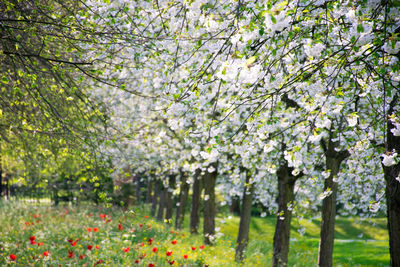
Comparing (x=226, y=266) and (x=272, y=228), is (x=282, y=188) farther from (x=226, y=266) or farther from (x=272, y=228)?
(x=272, y=228)

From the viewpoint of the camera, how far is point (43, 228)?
1031 centimetres

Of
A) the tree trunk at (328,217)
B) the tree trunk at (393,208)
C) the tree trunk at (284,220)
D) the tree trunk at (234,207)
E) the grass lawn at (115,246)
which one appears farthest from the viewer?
the tree trunk at (234,207)

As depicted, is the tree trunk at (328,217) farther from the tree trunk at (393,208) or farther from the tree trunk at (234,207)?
the tree trunk at (234,207)

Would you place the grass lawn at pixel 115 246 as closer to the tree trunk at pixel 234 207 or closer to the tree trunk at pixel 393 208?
the tree trunk at pixel 393 208

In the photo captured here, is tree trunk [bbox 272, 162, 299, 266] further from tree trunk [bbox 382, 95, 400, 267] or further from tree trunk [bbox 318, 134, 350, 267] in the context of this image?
tree trunk [bbox 382, 95, 400, 267]

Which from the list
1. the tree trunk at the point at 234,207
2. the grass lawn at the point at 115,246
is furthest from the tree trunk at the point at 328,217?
the tree trunk at the point at 234,207

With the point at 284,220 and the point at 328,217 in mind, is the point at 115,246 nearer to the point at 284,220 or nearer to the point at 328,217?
the point at 284,220

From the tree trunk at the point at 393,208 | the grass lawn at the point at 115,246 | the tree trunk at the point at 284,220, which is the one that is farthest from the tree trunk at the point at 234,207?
the tree trunk at the point at 393,208

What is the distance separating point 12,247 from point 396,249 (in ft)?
24.3

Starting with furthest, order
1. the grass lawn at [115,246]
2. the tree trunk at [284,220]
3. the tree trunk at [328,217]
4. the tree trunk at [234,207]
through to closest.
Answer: the tree trunk at [234,207], the tree trunk at [284,220], the tree trunk at [328,217], the grass lawn at [115,246]

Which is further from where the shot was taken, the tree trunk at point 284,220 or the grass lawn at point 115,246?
the tree trunk at point 284,220

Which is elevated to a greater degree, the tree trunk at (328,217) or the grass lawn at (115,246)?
the tree trunk at (328,217)

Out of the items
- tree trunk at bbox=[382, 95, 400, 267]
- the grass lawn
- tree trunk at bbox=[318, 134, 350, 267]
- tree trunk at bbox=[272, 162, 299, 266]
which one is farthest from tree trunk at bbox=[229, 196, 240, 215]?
tree trunk at bbox=[382, 95, 400, 267]

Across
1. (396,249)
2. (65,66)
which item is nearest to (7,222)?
(65,66)
